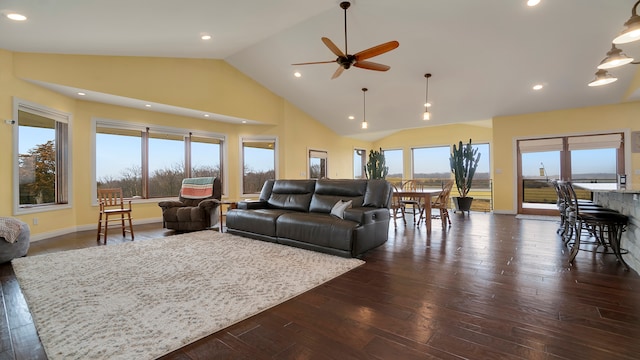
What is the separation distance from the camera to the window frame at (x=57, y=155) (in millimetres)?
4465

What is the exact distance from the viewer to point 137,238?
4859mm

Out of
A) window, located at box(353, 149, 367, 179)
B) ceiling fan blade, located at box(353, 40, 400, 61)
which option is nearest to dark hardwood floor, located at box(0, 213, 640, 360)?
ceiling fan blade, located at box(353, 40, 400, 61)

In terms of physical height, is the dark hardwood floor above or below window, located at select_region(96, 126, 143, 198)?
below

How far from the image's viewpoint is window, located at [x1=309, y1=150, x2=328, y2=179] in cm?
909

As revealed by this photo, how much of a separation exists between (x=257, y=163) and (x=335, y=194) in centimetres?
431

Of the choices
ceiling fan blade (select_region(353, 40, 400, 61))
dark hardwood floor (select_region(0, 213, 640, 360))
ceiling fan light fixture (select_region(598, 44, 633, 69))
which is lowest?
dark hardwood floor (select_region(0, 213, 640, 360))

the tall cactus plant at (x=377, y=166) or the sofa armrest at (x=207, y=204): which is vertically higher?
the tall cactus plant at (x=377, y=166)

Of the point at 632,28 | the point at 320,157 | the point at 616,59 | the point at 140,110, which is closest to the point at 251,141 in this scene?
the point at 320,157

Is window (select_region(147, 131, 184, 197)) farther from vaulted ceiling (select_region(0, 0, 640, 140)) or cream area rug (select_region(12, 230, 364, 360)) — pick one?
cream area rug (select_region(12, 230, 364, 360))

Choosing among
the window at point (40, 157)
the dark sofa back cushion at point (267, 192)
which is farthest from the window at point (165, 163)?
the dark sofa back cushion at point (267, 192)

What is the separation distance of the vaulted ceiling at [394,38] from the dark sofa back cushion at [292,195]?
2778 millimetres

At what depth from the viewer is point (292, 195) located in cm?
493

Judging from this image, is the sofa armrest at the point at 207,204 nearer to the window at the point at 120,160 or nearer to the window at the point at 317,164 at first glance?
the window at the point at 120,160

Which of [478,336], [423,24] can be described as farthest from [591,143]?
[478,336]
